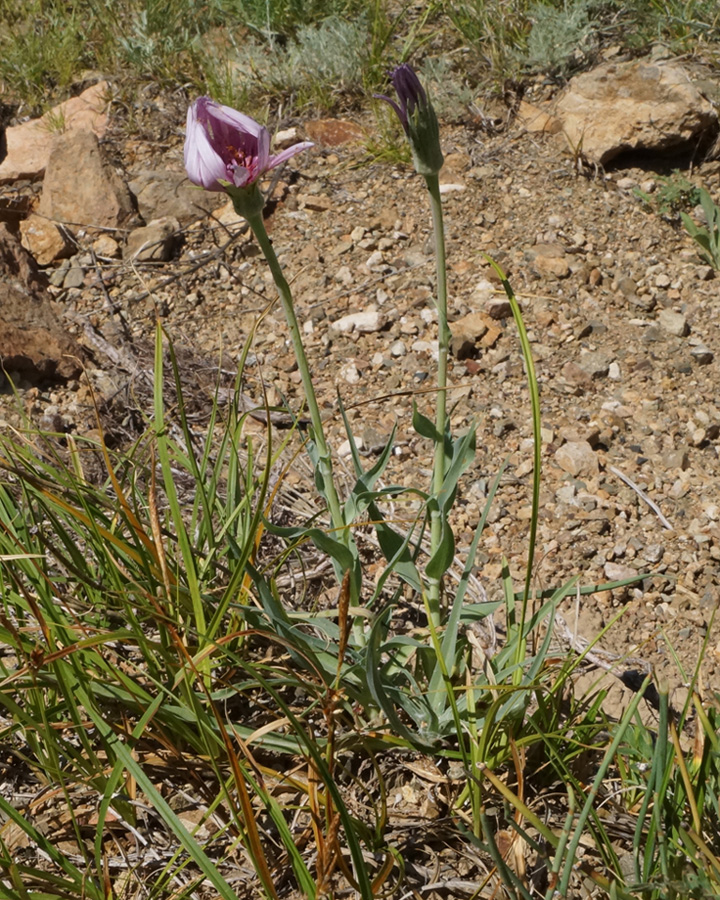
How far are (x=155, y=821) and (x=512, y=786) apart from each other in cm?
71

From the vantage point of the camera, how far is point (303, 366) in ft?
4.91

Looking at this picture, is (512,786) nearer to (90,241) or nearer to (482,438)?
(482,438)

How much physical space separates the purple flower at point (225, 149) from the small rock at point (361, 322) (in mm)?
1552

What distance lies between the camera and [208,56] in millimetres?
4039

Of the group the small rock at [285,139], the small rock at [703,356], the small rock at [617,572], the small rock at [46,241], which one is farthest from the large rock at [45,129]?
the small rock at [617,572]

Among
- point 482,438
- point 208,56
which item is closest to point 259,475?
point 482,438

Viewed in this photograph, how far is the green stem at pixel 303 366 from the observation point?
4.45 feet

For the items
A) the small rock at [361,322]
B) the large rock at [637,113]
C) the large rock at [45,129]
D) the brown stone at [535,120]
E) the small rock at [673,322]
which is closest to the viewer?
the small rock at [673,322]

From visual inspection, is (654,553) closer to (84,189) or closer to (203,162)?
(203,162)

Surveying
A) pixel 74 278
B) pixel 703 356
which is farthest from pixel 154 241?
pixel 703 356

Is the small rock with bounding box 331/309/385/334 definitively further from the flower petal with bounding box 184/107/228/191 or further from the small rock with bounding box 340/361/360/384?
the flower petal with bounding box 184/107/228/191

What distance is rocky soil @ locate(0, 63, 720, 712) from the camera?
2.33 metres

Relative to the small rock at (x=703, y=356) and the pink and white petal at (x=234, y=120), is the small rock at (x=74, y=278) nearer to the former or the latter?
the pink and white petal at (x=234, y=120)

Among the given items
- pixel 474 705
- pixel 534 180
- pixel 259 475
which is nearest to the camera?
pixel 474 705
